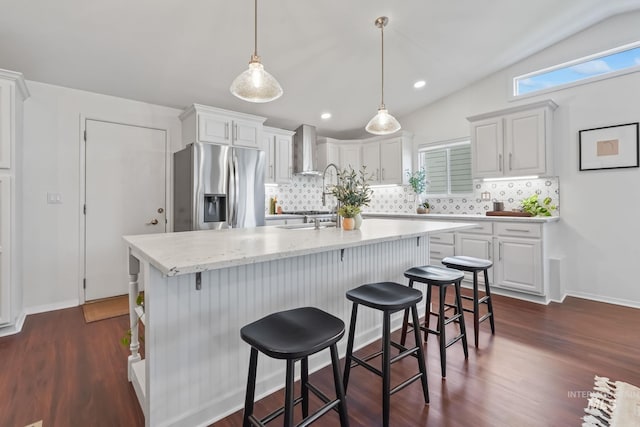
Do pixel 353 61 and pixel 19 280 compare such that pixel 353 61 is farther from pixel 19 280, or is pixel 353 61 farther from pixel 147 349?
pixel 19 280

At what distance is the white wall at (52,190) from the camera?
3045 millimetres

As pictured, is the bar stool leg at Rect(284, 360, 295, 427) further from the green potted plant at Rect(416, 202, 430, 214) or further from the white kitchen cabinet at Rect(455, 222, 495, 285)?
the green potted plant at Rect(416, 202, 430, 214)

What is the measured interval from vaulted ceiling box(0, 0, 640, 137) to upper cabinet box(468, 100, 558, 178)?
0.79m

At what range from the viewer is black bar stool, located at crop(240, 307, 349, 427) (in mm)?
1099

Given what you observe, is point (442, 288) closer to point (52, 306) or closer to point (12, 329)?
point (12, 329)

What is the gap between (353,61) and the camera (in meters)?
3.60

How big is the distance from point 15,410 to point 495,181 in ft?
16.7

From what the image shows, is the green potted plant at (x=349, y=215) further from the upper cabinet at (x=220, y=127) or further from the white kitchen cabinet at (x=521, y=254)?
the upper cabinet at (x=220, y=127)

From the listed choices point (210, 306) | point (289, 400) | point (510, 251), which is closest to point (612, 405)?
point (289, 400)

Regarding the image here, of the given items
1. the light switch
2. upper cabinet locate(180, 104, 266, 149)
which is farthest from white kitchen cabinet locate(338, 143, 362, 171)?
the light switch

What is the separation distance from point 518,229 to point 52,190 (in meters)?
5.20

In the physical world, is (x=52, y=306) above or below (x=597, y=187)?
below

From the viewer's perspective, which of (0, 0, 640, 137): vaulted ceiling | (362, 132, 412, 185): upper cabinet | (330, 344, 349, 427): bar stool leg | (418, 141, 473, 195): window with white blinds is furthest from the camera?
(362, 132, 412, 185): upper cabinet

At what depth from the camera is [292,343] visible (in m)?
1.14
